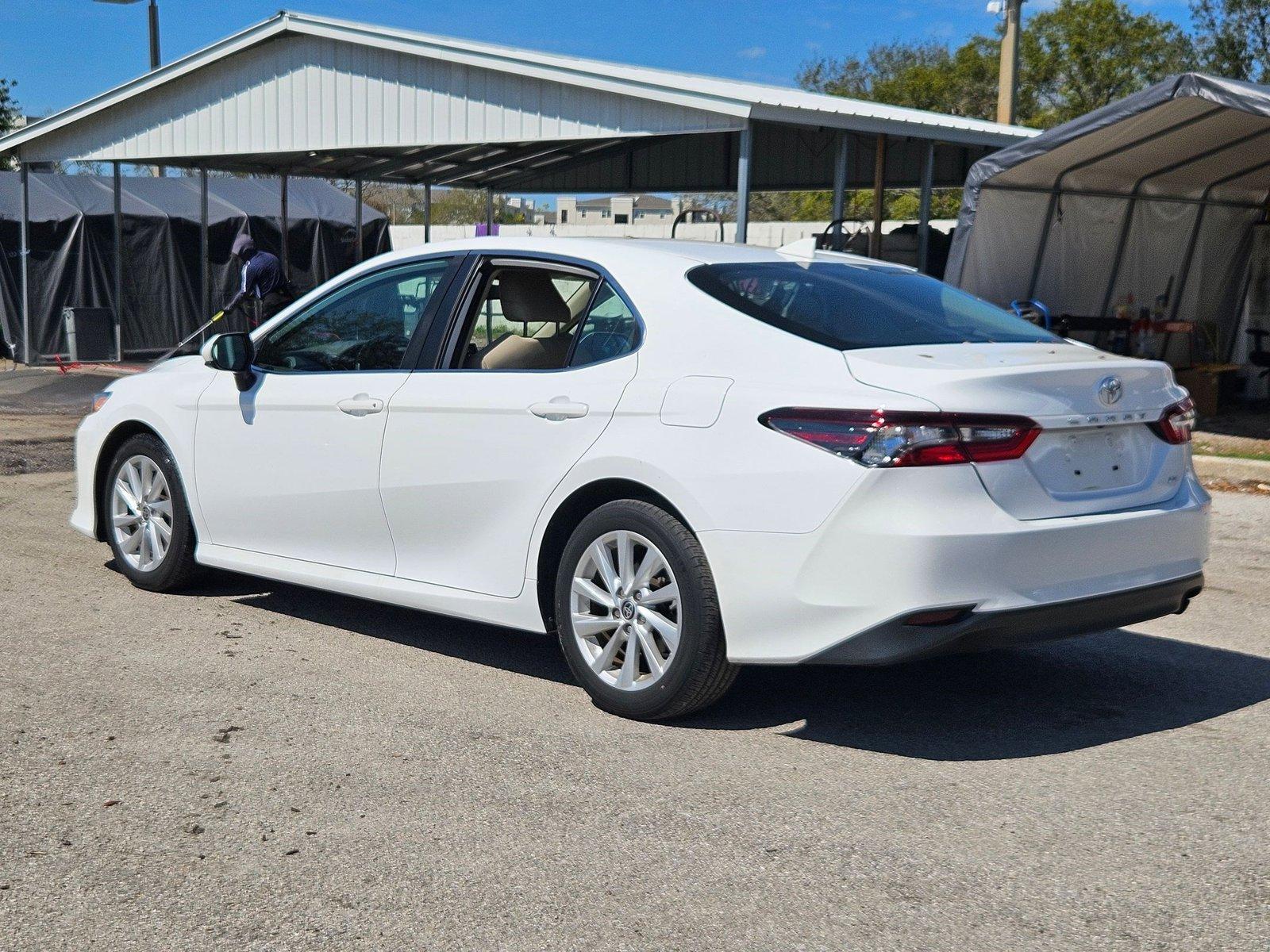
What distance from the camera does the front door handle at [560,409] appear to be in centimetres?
487

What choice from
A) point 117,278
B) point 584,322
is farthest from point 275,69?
point 584,322

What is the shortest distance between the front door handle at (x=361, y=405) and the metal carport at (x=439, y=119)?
29.1 ft

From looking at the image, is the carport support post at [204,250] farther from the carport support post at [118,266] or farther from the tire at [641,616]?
the tire at [641,616]

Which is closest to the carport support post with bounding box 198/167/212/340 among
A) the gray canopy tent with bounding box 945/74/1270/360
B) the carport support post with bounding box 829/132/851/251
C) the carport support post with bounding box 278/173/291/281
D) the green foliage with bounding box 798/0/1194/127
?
the carport support post with bounding box 278/173/291/281

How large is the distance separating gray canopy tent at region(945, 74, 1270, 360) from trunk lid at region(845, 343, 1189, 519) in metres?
7.99

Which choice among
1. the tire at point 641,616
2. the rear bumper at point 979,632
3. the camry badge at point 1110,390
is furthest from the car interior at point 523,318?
the camry badge at point 1110,390

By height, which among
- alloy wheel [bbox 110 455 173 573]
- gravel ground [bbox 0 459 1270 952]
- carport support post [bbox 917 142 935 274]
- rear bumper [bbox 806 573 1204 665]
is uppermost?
carport support post [bbox 917 142 935 274]

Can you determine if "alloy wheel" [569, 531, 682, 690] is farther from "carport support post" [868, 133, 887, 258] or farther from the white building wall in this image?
"carport support post" [868, 133, 887, 258]

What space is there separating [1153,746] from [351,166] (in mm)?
21141

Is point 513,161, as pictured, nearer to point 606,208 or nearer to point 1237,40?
point 1237,40

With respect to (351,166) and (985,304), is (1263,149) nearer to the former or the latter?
(985,304)

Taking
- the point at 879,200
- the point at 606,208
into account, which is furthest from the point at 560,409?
the point at 606,208

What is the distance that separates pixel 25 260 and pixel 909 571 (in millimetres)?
21162

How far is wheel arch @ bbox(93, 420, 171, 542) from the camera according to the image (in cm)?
670
